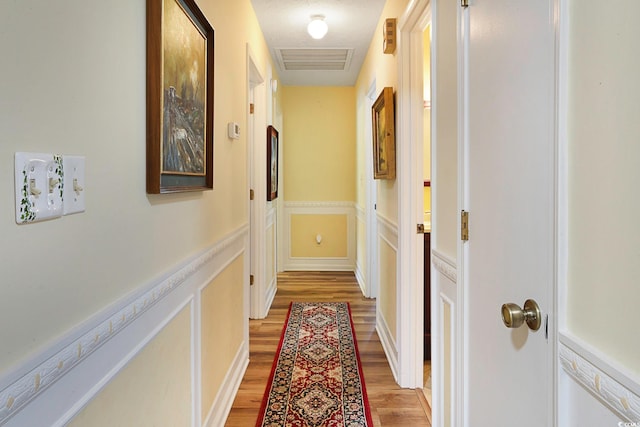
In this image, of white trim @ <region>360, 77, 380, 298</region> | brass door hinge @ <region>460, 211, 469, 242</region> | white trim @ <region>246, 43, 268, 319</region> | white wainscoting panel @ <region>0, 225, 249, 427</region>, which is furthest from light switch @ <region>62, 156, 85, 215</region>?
white trim @ <region>360, 77, 380, 298</region>

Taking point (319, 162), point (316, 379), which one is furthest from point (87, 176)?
point (319, 162)

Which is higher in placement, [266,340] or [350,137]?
[350,137]

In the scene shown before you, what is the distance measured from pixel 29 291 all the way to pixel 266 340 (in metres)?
2.55

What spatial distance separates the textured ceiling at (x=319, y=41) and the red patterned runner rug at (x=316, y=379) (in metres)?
2.50

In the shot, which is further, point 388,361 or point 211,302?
point 388,361

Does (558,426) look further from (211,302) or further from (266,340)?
(266,340)

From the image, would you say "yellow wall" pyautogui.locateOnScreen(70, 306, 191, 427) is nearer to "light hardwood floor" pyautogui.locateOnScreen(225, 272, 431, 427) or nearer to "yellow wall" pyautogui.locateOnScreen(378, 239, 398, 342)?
"light hardwood floor" pyautogui.locateOnScreen(225, 272, 431, 427)

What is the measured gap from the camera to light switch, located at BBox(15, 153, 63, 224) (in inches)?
25.0

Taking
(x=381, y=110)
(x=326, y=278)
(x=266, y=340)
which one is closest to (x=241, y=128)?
(x=381, y=110)

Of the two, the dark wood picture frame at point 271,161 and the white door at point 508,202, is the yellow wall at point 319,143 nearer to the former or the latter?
the dark wood picture frame at point 271,161

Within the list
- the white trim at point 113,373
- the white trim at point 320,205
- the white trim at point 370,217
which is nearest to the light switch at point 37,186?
the white trim at point 113,373

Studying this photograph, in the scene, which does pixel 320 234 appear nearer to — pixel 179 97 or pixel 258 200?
pixel 258 200

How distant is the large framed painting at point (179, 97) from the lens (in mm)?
1127

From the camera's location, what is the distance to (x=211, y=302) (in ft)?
6.01
